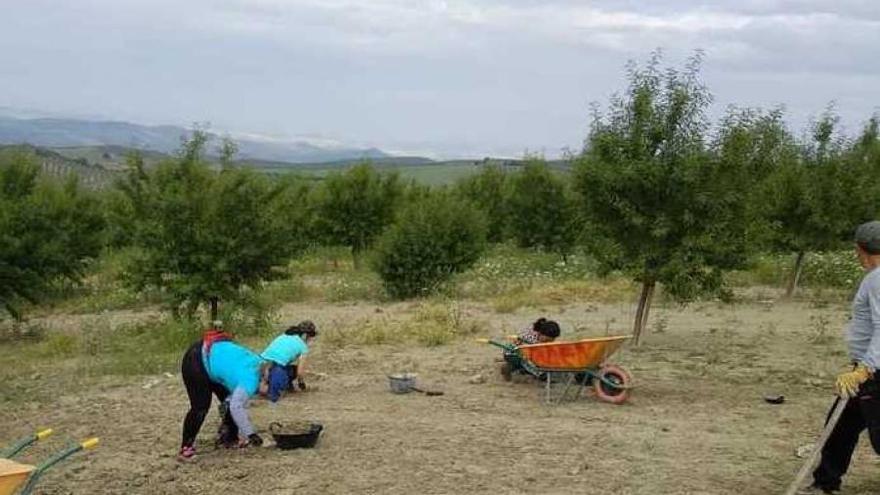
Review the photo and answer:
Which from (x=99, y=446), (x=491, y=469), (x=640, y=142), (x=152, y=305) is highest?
(x=640, y=142)

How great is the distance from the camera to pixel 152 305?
22.2 metres

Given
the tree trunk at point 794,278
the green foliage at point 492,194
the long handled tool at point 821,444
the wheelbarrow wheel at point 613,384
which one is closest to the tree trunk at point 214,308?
the wheelbarrow wheel at point 613,384

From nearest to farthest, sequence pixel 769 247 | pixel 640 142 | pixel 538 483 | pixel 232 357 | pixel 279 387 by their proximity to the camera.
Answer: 1. pixel 538 483
2. pixel 232 357
3. pixel 279 387
4. pixel 640 142
5. pixel 769 247

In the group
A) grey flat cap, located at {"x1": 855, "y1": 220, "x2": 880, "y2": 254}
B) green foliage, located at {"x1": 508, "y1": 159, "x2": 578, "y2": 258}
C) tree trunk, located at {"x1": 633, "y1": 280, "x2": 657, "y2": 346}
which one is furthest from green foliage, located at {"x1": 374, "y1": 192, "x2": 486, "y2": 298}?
grey flat cap, located at {"x1": 855, "y1": 220, "x2": 880, "y2": 254}

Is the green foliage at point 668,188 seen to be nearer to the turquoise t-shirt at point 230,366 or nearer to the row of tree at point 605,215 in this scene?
the row of tree at point 605,215

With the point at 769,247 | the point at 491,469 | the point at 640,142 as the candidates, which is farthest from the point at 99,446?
the point at 769,247

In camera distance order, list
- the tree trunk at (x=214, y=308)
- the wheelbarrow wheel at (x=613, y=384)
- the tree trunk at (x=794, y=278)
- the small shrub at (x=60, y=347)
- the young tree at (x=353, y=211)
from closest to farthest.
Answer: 1. the wheelbarrow wheel at (x=613, y=384)
2. the small shrub at (x=60, y=347)
3. the tree trunk at (x=214, y=308)
4. the tree trunk at (x=794, y=278)
5. the young tree at (x=353, y=211)

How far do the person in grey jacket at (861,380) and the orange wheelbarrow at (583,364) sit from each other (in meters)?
2.81

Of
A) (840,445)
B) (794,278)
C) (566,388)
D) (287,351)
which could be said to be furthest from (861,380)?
(794,278)

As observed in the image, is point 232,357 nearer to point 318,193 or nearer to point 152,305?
point 152,305

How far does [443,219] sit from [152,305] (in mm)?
7627

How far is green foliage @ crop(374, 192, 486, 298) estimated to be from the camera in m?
21.3

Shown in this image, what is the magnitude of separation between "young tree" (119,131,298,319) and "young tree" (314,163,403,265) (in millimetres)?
15828

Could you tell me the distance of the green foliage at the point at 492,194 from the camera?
35.8m
